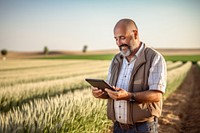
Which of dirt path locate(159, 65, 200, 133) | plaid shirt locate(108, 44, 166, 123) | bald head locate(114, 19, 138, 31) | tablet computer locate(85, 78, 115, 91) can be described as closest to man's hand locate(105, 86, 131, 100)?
tablet computer locate(85, 78, 115, 91)

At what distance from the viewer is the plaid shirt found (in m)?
2.99

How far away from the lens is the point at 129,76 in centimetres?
318

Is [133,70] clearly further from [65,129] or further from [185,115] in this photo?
[185,115]

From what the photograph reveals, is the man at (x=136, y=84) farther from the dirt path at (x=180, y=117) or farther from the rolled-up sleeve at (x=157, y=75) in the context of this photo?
the dirt path at (x=180, y=117)

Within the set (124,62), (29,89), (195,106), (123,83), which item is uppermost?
(124,62)

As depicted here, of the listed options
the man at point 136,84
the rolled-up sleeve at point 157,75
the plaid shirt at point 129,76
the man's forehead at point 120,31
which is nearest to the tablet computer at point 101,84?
the man at point 136,84

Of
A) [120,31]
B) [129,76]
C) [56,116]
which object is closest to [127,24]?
[120,31]

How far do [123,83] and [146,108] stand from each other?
1.23 ft

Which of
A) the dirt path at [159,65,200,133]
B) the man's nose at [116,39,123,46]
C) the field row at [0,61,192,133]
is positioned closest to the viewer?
the man's nose at [116,39,123,46]

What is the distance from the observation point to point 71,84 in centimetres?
1484

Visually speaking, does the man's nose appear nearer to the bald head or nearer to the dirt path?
the bald head

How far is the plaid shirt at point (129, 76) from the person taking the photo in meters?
2.99

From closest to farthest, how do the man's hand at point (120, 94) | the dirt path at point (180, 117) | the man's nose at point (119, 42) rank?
the man's hand at point (120, 94)
the man's nose at point (119, 42)
the dirt path at point (180, 117)

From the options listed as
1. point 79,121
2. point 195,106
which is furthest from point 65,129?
point 195,106
